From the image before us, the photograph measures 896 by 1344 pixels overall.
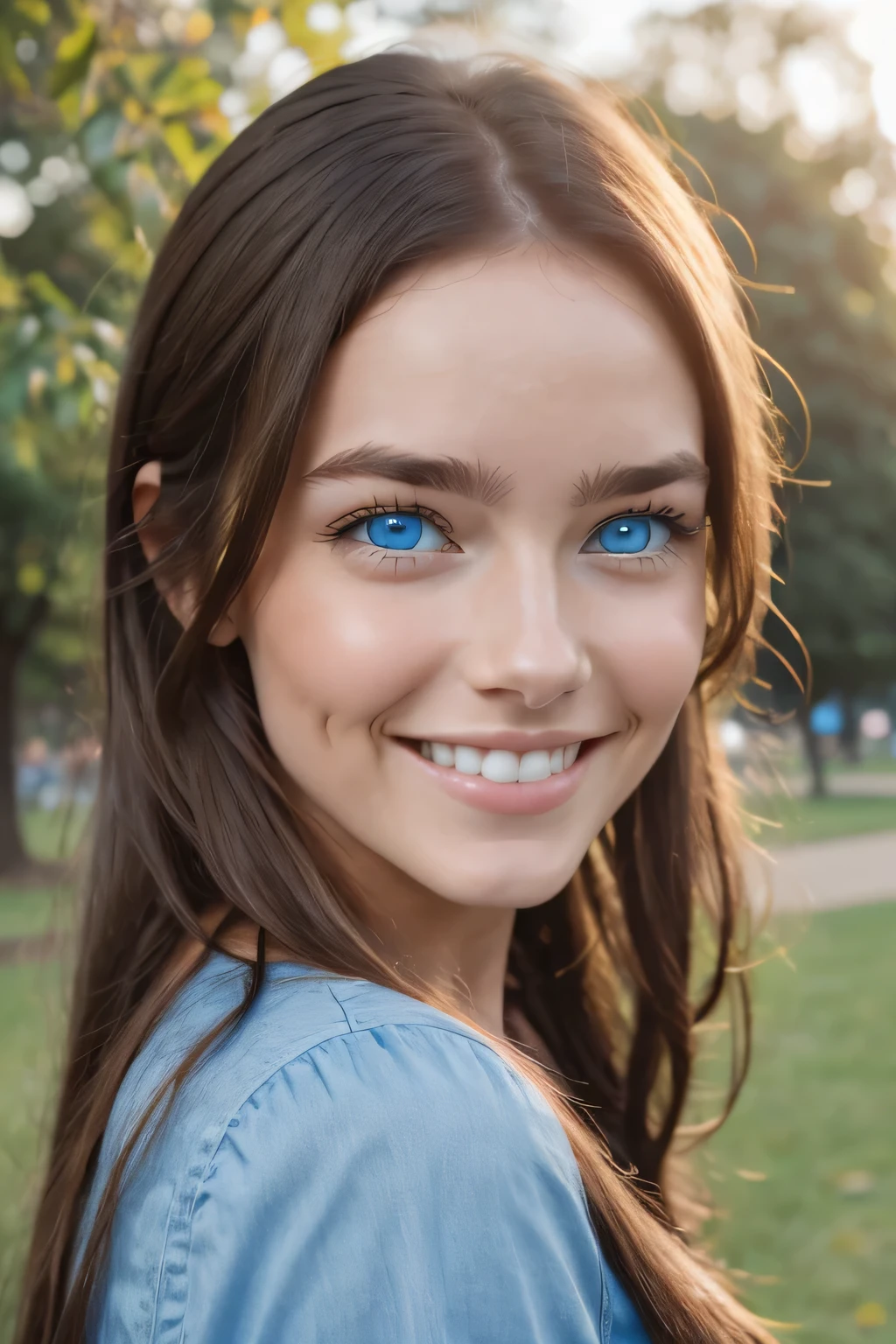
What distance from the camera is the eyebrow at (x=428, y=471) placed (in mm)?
1445

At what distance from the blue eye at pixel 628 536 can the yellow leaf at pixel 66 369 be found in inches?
66.1

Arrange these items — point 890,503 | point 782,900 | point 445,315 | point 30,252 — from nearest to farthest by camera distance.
Answer: point 445,315
point 782,900
point 30,252
point 890,503

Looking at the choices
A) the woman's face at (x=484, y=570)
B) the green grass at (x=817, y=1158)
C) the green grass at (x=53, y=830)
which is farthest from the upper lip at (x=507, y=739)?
the green grass at (x=817, y=1158)

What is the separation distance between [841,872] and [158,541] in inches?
548

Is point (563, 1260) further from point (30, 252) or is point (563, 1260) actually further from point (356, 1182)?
point (30, 252)

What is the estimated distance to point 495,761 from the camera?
153 cm

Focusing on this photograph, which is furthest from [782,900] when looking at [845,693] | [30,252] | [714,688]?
[845,693]

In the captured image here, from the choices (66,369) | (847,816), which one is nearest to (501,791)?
(66,369)

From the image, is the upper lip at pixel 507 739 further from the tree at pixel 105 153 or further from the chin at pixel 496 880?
the tree at pixel 105 153

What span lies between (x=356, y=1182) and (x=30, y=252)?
43.3ft

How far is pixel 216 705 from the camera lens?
1.74 m

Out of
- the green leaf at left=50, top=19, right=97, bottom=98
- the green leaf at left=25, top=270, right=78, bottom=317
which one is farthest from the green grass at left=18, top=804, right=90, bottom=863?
the green leaf at left=50, top=19, right=97, bottom=98

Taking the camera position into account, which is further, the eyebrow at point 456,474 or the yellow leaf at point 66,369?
the yellow leaf at point 66,369

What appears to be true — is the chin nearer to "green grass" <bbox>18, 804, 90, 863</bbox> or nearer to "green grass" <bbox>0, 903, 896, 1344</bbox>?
"green grass" <bbox>18, 804, 90, 863</bbox>
